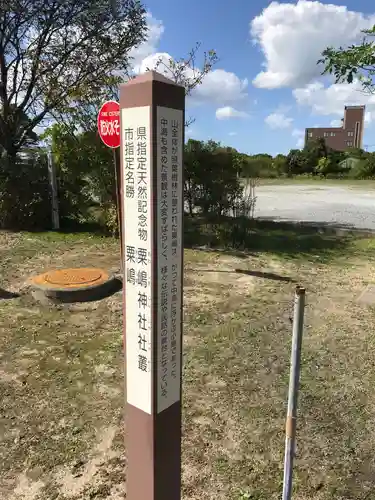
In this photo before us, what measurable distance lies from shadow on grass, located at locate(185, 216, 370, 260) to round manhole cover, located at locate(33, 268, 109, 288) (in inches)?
94.2

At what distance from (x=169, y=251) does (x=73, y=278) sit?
11.5ft

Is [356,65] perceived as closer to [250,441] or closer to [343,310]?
[343,310]

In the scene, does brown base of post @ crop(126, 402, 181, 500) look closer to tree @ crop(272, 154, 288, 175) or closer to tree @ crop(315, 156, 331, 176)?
tree @ crop(272, 154, 288, 175)

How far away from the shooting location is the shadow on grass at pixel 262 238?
22.6 ft

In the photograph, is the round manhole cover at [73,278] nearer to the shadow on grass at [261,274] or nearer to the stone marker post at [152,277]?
the shadow on grass at [261,274]

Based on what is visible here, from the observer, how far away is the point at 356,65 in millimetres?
3574

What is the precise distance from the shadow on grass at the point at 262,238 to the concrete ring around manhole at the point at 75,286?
2.43 m

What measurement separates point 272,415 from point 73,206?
711 centimetres

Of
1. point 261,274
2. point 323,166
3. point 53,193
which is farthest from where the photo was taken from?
point 323,166

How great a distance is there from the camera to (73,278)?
4.85m

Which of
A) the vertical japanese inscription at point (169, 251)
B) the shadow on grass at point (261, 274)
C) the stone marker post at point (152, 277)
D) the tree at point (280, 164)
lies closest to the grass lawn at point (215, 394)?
the shadow on grass at point (261, 274)

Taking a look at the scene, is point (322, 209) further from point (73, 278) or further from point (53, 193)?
point (73, 278)

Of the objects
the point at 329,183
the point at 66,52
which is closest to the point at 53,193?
the point at 66,52

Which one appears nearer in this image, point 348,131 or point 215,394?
point 215,394
